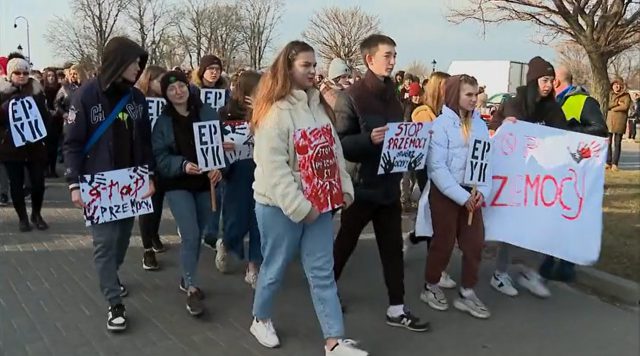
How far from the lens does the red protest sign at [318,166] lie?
392 centimetres

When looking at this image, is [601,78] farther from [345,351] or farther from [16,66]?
[345,351]

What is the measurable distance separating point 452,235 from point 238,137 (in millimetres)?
1964

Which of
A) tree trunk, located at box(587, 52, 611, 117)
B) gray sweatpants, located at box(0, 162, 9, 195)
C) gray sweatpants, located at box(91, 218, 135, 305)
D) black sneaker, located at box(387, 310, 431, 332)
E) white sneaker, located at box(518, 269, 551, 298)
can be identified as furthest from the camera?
tree trunk, located at box(587, 52, 611, 117)

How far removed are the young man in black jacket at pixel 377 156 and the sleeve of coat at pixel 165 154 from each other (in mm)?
1260

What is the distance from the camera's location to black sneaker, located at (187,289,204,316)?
4.86 metres

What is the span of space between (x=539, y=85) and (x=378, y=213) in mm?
1922

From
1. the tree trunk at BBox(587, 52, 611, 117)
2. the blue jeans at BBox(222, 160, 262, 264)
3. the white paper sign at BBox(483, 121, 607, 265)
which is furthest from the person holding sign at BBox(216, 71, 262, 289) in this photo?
the tree trunk at BBox(587, 52, 611, 117)

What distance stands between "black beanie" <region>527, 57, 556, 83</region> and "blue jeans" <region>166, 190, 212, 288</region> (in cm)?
292

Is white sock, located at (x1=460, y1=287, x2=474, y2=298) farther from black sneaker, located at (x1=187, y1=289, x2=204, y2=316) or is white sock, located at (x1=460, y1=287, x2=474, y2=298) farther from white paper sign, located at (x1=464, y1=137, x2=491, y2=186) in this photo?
black sneaker, located at (x1=187, y1=289, x2=204, y2=316)

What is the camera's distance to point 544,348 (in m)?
4.48

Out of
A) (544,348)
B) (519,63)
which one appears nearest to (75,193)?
(544,348)

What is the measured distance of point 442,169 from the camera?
4.90 metres

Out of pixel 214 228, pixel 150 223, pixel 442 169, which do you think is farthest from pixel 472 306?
pixel 150 223

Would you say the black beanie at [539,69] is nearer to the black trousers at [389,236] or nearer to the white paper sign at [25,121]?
the black trousers at [389,236]
